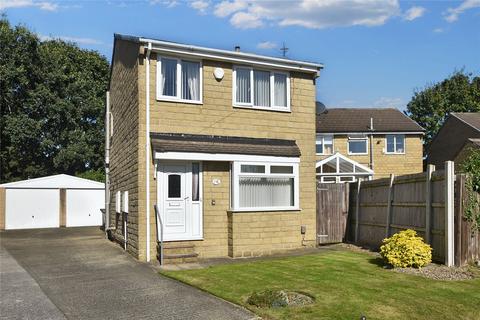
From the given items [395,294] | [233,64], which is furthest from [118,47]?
[395,294]

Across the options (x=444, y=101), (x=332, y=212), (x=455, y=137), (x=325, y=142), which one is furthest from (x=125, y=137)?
(x=444, y=101)

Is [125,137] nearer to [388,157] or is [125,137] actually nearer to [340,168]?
[340,168]

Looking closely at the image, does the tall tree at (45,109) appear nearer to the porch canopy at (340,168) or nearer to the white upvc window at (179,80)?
the porch canopy at (340,168)

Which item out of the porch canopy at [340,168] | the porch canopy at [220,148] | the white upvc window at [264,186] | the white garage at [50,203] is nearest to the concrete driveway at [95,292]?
the porch canopy at [220,148]

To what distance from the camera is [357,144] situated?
35781 mm

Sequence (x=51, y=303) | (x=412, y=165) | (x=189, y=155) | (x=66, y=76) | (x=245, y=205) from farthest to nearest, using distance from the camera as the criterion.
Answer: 1. (x=66, y=76)
2. (x=412, y=165)
3. (x=245, y=205)
4. (x=189, y=155)
5. (x=51, y=303)

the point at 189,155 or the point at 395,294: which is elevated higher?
the point at 189,155

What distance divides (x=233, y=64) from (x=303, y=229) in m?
5.23

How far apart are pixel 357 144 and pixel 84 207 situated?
18.6 meters

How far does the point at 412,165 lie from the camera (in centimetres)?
3575

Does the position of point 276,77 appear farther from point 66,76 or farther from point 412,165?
point 66,76

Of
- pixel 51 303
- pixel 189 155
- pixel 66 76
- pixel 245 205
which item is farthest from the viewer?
pixel 66 76

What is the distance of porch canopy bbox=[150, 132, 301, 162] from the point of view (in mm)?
13195

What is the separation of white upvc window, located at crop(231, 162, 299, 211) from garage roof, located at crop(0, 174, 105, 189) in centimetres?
1831
